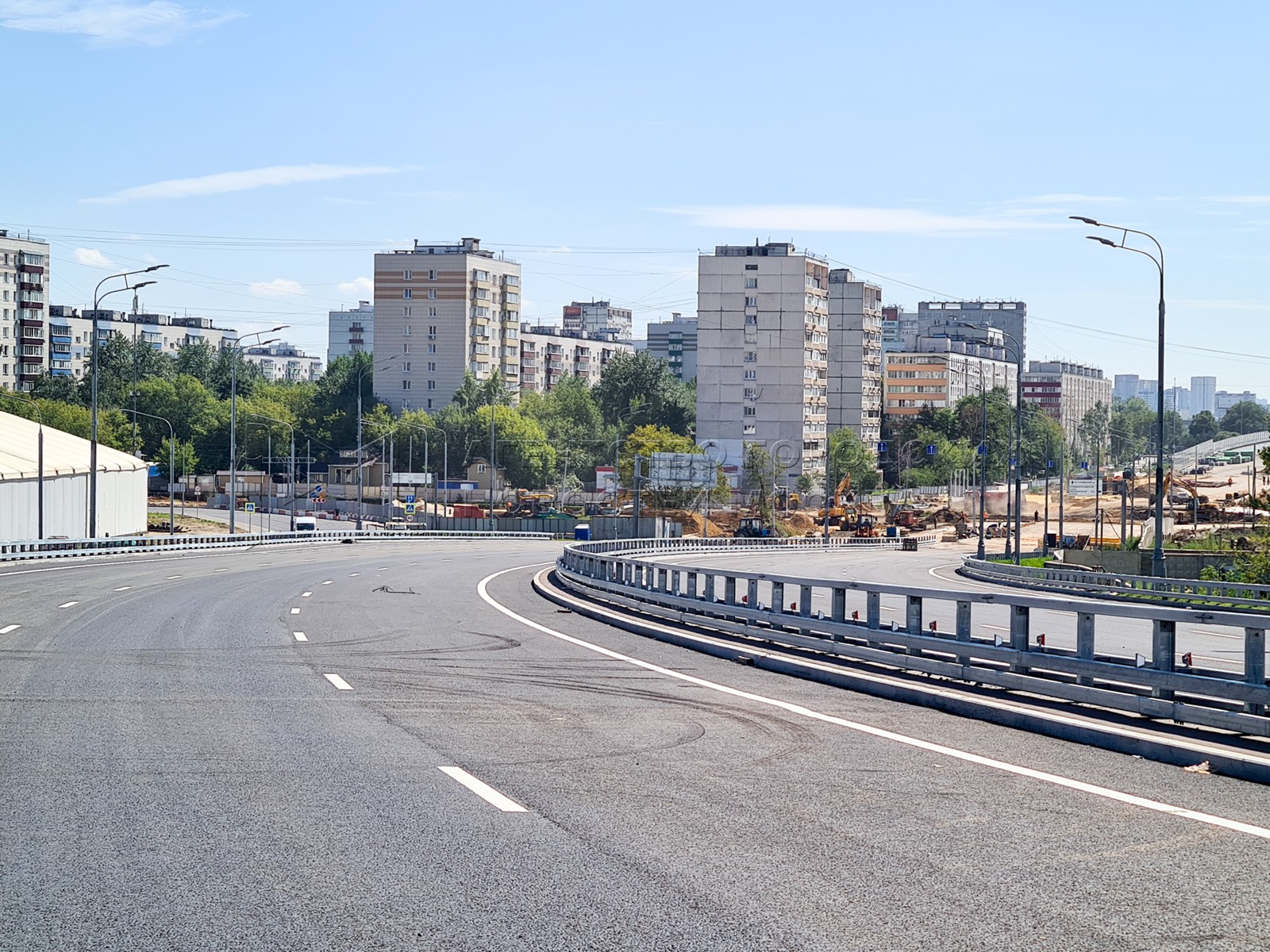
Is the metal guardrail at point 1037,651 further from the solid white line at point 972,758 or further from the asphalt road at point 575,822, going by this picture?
the solid white line at point 972,758

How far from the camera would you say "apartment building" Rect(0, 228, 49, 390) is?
6639 inches

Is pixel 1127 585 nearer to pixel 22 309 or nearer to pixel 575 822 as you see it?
pixel 575 822

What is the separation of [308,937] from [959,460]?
191736mm

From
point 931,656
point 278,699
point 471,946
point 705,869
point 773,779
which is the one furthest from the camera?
point 931,656

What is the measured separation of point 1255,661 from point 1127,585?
127 feet

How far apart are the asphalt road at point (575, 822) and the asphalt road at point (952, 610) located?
323 centimetres

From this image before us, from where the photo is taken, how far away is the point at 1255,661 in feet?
38.0

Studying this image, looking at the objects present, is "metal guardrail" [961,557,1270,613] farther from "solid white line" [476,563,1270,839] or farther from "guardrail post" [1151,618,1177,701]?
"guardrail post" [1151,618,1177,701]

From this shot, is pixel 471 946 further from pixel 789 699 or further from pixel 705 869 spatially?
pixel 789 699

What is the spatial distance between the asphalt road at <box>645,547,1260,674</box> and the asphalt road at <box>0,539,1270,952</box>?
323 cm

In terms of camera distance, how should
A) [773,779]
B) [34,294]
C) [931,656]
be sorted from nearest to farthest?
[773,779] < [931,656] < [34,294]

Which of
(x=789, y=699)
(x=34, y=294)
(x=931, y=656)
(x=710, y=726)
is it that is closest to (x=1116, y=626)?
(x=931, y=656)

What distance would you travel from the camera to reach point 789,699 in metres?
15.1

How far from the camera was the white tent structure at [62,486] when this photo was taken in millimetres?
69312
